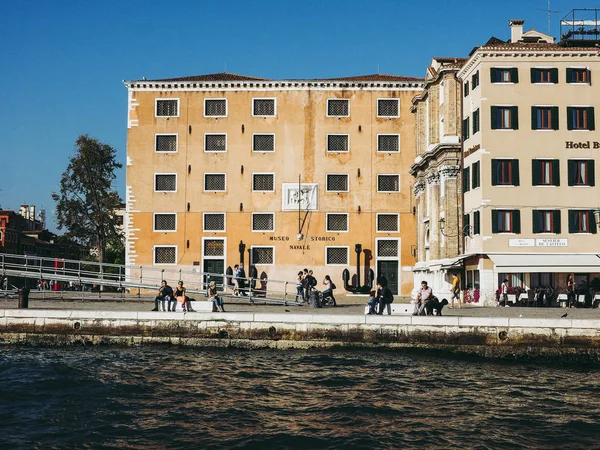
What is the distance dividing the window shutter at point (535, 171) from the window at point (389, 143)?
13.1 m

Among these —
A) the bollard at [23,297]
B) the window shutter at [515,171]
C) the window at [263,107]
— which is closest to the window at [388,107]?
the window at [263,107]

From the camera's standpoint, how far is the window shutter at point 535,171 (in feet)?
109

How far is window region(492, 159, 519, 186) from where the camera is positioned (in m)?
33.5

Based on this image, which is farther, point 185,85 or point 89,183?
point 89,183

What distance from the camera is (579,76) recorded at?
1328 inches

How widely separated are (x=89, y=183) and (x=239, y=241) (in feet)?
50.5

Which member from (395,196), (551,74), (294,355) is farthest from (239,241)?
(294,355)

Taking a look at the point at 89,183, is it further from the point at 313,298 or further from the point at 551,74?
the point at 551,74

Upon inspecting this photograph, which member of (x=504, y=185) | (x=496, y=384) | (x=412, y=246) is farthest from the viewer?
(x=412, y=246)

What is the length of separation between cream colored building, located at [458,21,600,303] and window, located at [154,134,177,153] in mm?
20378

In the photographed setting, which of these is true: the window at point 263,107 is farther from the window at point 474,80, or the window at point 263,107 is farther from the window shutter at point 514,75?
the window shutter at point 514,75

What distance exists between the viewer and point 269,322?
22875 mm

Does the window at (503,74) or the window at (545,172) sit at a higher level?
the window at (503,74)

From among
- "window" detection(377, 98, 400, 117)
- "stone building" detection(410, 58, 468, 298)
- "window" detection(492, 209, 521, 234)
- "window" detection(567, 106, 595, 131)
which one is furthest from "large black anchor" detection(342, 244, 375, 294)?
"window" detection(567, 106, 595, 131)
